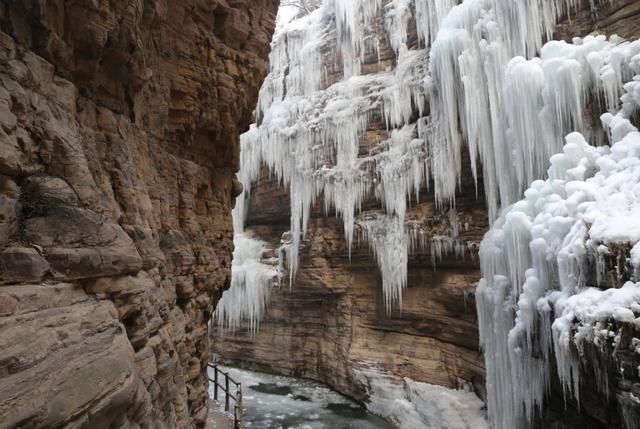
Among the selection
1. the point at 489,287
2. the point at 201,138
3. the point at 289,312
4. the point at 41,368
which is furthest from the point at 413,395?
the point at 41,368

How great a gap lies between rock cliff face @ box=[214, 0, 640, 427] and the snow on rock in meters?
0.24

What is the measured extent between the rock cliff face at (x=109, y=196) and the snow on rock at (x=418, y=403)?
662 cm

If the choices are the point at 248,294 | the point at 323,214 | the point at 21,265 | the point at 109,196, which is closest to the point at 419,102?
the point at 323,214

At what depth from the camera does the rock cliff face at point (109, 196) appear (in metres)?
2.17

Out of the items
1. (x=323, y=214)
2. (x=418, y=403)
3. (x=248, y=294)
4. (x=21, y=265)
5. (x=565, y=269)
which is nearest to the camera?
(x=21, y=265)

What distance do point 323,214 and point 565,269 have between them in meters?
9.97

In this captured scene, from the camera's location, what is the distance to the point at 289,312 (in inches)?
640

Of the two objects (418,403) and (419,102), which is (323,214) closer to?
(419,102)

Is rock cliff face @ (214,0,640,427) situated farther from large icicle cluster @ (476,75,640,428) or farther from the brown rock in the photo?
the brown rock

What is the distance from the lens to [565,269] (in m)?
5.50

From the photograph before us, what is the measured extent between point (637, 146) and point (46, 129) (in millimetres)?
7215

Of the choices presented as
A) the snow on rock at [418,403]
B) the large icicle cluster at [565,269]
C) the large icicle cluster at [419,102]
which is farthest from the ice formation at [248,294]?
the large icicle cluster at [565,269]

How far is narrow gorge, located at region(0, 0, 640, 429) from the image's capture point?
2.65m

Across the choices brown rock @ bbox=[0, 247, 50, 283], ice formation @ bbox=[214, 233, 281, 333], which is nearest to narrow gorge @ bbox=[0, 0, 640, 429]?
brown rock @ bbox=[0, 247, 50, 283]
